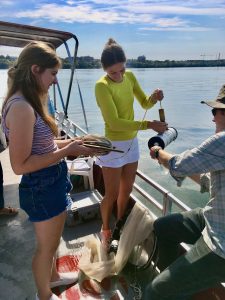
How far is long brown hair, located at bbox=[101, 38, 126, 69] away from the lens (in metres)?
2.48

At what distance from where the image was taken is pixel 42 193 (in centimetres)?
188

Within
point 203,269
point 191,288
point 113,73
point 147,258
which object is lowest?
point 147,258

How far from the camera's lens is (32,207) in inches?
74.3

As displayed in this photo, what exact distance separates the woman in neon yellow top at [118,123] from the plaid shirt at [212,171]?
0.73m

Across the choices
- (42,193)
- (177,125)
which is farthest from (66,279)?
(177,125)

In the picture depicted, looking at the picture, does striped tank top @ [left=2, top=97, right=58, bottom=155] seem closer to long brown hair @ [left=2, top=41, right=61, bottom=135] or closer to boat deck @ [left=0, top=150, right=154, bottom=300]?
long brown hair @ [left=2, top=41, right=61, bottom=135]

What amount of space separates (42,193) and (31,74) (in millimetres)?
Answer: 699

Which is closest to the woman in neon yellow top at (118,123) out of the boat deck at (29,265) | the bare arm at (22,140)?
the boat deck at (29,265)

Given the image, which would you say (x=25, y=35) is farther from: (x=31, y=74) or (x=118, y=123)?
(x=31, y=74)

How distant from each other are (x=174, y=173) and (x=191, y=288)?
642mm

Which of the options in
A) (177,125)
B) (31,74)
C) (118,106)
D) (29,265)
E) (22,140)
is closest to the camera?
(22,140)

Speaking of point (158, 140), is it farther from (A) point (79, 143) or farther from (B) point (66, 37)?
(B) point (66, 37)

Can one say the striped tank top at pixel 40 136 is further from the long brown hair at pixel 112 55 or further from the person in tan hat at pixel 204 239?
the long brown hair at pixel 112 55

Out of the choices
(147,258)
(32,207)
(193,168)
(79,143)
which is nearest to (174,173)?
(193,168)
